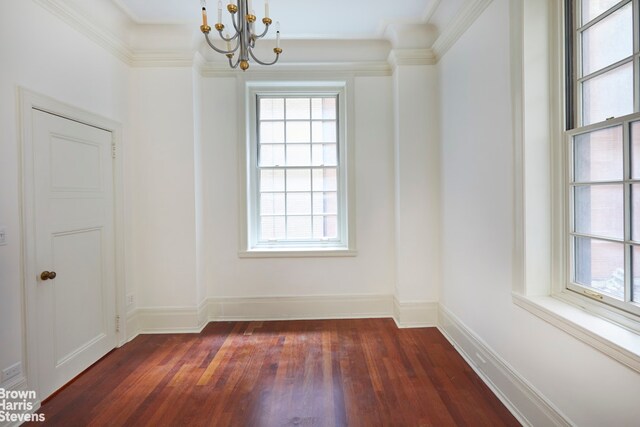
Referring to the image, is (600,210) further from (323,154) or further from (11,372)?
(11,372)

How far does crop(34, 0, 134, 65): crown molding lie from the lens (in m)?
2.21

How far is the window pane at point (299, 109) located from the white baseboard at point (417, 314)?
2330mm

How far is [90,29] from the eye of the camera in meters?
2.52

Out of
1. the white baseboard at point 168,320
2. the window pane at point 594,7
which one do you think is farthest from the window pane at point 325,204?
the window pane at point 594,7

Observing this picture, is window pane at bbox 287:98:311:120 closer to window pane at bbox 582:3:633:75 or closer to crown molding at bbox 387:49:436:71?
crown molding at bbox 387:49:436:71

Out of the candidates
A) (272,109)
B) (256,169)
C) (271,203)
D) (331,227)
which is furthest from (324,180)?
(272,109)

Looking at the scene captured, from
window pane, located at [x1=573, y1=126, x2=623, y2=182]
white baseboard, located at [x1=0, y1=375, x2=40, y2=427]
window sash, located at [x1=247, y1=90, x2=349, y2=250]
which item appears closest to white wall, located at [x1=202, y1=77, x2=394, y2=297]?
window sash, located at [x1=247, y1=90, x2=349, y2=250]

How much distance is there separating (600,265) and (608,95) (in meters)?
0.84

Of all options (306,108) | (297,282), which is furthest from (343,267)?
(306,108)

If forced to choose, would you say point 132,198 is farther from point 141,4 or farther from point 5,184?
point 141,4

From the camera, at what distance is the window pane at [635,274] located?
1.41 metres

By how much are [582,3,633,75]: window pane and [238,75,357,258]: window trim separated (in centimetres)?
208

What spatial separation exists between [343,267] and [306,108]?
186cm

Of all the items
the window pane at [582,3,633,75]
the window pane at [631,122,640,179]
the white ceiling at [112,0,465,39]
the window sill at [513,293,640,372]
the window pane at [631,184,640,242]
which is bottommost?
the window sill at [513,293,640,372]
